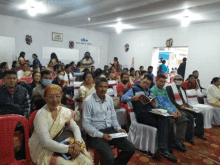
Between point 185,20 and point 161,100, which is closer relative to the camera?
point 161,100

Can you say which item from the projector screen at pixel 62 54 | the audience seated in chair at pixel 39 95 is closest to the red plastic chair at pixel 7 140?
the audience seated in chair at pixel 39 95

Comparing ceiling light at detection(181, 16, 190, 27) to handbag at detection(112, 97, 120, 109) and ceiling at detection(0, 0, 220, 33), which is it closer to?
ceiling at detection(0, 0, 220, 33)

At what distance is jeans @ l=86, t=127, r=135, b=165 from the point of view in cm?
191

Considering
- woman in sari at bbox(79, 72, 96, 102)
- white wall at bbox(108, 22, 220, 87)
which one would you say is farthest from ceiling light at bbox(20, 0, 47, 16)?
white wall at bbox(108, 22, 220, 87)

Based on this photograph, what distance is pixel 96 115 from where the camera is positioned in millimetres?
2203

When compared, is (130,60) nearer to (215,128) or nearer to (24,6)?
(24,6)

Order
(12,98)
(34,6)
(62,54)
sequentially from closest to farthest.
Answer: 1. (12,98)
2. (34,6)
3. (62,54)

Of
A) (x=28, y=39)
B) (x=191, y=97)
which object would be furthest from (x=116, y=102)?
(x=28, y=39)

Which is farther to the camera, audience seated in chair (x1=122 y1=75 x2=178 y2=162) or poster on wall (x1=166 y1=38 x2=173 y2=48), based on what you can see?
poster on wall (x1=166 y1=38 x2=173 y2=48)

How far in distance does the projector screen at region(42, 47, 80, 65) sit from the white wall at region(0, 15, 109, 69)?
19 cm

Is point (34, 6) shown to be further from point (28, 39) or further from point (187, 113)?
point (187, 113)

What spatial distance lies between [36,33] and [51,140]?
9.57 meters

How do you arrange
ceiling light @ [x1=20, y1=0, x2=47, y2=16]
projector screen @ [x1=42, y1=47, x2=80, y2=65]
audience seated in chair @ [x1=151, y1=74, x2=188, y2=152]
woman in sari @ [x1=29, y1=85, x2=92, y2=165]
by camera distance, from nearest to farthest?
woman in sari @ [x1=29, y1=85, x2=92, y2=165] → audience seated in chair @ [x1=151, y1=74, x2=188, y2=152] → ceiling light @ [x1=20, y1=0, x2=47, y2=16] → projector screen @ [x1=42, y1=47, x2=80, y2=65]

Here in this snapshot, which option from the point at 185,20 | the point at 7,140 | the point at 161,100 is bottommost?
the point at 7,140
